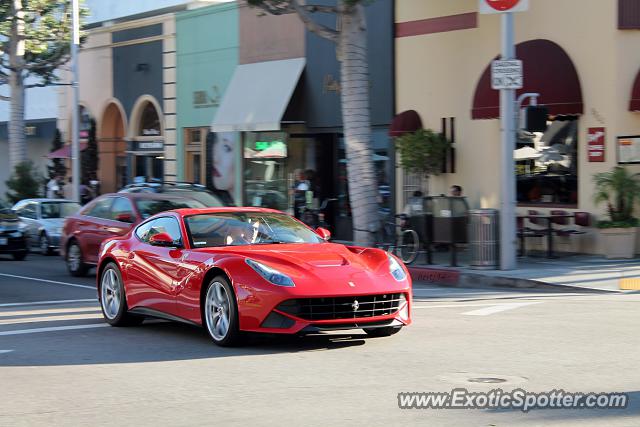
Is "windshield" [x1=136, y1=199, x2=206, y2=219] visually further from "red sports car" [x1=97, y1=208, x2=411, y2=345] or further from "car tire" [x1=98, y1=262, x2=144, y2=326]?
"red sports car" [x1=97, y1=208, x2=411, y2=345]

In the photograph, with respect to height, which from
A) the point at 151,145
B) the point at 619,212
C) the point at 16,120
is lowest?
the point at 619,212

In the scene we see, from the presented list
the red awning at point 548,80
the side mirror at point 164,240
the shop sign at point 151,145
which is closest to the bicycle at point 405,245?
the red awning at point 548,80

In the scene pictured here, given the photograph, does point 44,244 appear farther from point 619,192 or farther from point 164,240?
point 164,240

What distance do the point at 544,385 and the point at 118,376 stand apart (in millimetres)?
3600

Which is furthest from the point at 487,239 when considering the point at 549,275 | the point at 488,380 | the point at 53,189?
the point at 53,189

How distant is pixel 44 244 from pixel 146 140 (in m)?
10.3

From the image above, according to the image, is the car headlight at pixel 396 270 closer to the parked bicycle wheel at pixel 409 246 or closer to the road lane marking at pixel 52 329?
the road lane marking at pixel 52 329

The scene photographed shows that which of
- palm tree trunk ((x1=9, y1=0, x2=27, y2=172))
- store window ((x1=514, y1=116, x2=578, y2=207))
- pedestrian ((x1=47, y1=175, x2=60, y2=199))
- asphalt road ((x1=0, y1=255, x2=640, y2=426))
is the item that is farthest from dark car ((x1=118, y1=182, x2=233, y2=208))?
palm tree trunk ((x1=9, y1=0, x2=27, y2=172))

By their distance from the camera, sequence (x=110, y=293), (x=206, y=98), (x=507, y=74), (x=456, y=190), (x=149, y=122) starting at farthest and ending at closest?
(x=149, y=122) < (x=206, y=98) < (x=456, y=190) < (x=507, y=74) < (x=110, y=293)

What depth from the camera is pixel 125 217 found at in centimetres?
1820

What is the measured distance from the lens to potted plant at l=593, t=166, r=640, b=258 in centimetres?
1923

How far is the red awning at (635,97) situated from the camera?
Answer: 19531 mm

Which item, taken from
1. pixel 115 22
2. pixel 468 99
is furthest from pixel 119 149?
pixel 468 99

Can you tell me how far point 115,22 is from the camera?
3788 cm
